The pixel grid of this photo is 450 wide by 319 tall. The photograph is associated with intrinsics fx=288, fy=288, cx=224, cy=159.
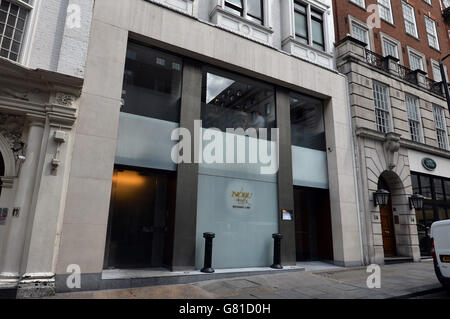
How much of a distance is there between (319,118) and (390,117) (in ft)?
14.2

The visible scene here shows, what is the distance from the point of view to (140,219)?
9.08m

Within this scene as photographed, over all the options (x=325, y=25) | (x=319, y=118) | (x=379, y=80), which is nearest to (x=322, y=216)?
(x=319, y=118)

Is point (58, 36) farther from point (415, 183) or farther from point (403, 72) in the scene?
point (403, 72)

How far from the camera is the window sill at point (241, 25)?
10633 mm

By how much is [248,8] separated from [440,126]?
554 inches

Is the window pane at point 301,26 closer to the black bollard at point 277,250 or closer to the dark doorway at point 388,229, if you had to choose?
the dark doorway at point 388,229

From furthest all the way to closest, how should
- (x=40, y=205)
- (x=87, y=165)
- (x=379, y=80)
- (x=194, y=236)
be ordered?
(x=379, y=80)
(x=194, y=236)
(x=87, y=165)
(x=40, y=205)

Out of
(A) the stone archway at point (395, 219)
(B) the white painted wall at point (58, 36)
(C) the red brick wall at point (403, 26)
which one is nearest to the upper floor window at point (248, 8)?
(C) the red brick wall at point (403, 26)

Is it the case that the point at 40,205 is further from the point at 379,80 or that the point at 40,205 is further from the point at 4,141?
the point at 379,80

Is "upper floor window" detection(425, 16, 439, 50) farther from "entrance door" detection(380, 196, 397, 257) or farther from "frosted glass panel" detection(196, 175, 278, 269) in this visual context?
"frosted glass panel" detection(196, 175, 278, 269)

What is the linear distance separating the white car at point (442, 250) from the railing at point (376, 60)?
9924 millimetres

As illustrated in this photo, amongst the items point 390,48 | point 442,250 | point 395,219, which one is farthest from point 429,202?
point 442,250

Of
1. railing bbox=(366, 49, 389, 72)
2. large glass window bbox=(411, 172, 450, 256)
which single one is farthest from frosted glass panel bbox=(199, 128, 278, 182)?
large glass window bbox=(411, 172, 450, 256)

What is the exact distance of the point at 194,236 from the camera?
8.80m
